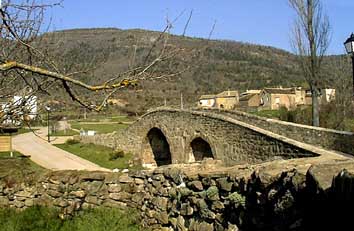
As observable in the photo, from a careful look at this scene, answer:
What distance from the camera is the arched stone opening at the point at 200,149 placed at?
22934mm

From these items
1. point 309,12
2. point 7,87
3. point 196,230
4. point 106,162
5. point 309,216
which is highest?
point 309,12

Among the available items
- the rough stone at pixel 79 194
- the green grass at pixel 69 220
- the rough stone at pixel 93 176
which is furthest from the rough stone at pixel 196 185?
the rough stone at pixel 79 194

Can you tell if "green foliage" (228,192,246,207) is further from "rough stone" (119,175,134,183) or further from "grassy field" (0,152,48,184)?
"grassy field" (0,152,48,184)

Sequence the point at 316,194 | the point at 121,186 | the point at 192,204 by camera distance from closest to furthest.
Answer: the point at 316,194
the point at 192,204
the point at 121,186

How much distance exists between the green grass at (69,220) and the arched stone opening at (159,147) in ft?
76.5

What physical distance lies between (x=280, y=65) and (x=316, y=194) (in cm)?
11566

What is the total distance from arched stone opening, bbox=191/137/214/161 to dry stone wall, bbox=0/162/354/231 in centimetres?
1537

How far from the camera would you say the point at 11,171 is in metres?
7.95

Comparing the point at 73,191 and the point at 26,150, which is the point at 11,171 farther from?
the point at 26,150

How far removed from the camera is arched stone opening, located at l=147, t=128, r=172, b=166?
3127cm

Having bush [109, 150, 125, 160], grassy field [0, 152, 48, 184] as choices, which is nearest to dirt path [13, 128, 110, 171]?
bush [109, 150, 125, 160]

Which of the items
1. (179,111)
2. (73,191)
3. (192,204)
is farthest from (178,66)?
(179,111)

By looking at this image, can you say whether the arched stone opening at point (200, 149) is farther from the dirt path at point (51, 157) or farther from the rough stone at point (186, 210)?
the rough stone at point (186, 210)

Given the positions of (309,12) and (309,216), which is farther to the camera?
(309,12)
